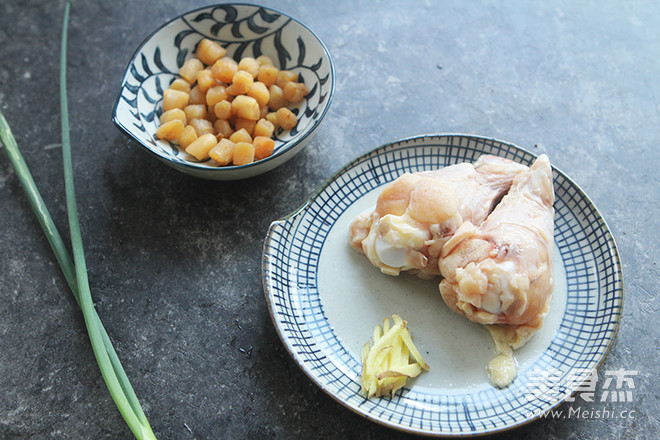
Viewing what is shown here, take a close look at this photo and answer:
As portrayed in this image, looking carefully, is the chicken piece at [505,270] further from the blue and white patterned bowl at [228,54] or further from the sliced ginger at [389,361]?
the blue and white patterned bowl at [228,54]

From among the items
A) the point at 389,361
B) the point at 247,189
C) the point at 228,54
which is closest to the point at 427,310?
the point at 389,361

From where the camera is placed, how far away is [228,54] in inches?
100

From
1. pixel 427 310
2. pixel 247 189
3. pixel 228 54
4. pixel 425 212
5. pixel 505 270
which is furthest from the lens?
pixel 228 54

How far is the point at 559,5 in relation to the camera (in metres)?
2.88

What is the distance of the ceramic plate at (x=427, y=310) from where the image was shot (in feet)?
6.05

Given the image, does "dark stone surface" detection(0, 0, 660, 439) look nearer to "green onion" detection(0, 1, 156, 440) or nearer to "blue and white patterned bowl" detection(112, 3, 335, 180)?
"green onion" detection(0, 1, 156, 440)

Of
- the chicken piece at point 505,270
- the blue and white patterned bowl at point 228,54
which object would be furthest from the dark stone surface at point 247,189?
the chicken piece at point 505,270

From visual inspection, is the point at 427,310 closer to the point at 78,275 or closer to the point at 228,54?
the point at 78,275

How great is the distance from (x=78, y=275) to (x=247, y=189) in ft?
2.39

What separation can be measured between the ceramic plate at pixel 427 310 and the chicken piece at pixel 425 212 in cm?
11

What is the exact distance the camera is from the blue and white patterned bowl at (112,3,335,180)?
220cm

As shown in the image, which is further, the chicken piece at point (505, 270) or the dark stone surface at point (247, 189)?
the dark stone surface at point (247, 189)

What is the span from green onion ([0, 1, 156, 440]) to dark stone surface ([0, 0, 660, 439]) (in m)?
0.11

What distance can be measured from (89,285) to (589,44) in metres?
2.48
